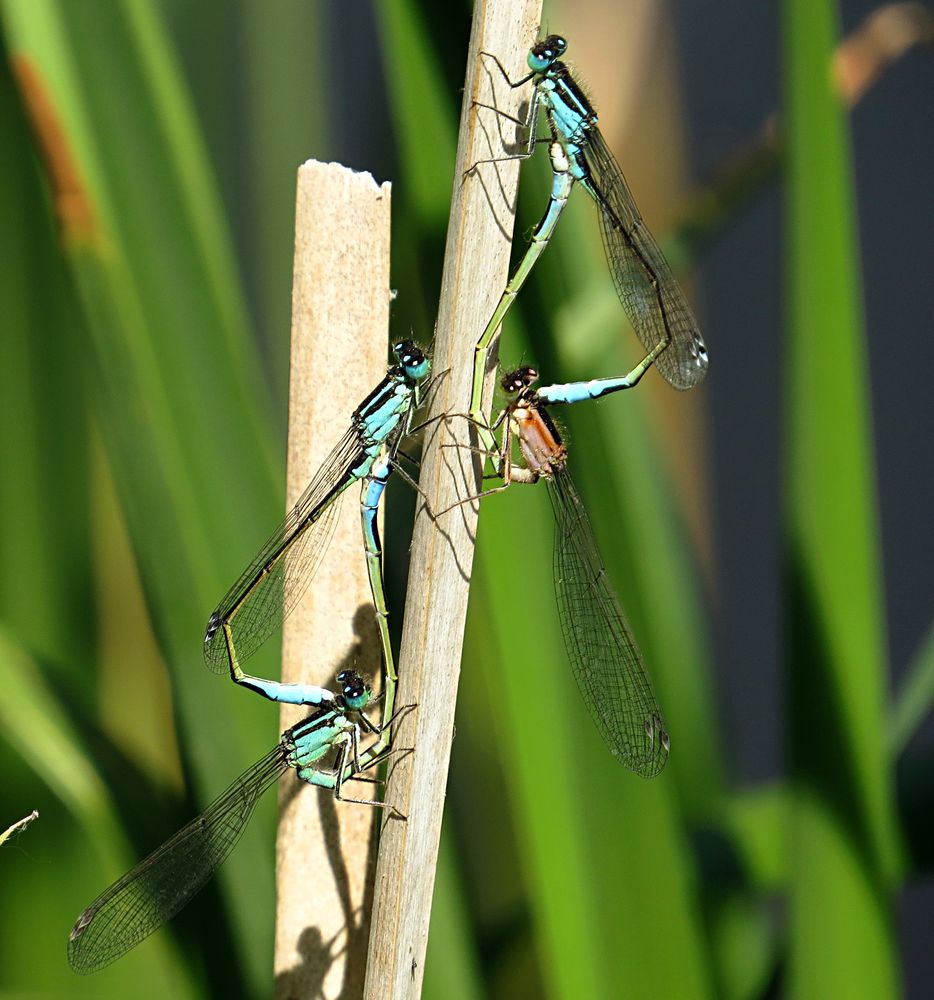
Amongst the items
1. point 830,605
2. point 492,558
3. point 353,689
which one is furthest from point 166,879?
point 830,605

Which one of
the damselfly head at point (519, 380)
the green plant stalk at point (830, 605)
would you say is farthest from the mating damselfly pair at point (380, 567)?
the green plant stalk at point (830, 605)

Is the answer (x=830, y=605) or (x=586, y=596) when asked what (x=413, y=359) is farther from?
(x=830, y=605)

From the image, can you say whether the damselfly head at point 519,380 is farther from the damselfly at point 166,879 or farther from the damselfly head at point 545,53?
the damselfly at point 166,879

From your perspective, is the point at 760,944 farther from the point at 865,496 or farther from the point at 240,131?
the point at 240,131

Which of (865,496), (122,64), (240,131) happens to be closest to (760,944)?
(865,496)

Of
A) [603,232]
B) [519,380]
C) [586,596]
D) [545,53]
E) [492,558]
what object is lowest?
[586,596]

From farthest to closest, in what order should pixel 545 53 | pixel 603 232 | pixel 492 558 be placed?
pixel 603 232 < pixel 492 558 < pixel 545 53

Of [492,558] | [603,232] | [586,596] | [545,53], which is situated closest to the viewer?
[545,53]

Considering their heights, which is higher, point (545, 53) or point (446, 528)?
point (545, 53)
